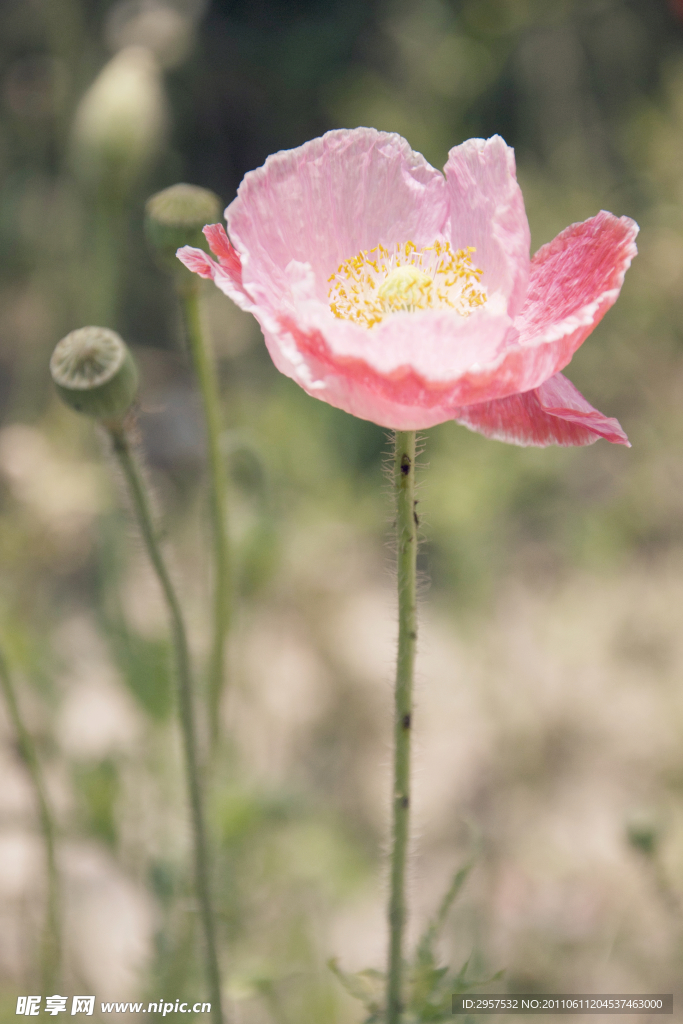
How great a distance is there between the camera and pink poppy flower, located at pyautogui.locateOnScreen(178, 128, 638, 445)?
0.58m

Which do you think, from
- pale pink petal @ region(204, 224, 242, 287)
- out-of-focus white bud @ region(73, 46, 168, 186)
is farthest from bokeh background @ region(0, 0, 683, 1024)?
pale pink petal @ region(204, 224, 242, 287)

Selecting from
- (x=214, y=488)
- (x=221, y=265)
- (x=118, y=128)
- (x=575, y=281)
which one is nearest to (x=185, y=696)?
(x=214, y=488)

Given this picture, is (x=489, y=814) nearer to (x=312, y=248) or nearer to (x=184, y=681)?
(x=184, y=681)

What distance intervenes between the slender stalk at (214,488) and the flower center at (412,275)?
15 centimetres

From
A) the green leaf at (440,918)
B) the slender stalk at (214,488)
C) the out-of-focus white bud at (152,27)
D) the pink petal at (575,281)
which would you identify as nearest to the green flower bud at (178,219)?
the slender stalk at (214,488)

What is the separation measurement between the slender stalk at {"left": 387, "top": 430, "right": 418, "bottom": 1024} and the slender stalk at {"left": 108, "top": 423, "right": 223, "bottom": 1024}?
16 cm

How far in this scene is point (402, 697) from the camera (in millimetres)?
640

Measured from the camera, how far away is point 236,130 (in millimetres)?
2979

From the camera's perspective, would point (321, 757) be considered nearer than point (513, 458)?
Yes

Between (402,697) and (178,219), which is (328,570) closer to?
(178,219)

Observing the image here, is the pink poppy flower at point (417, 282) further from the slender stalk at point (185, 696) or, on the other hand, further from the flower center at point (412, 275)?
the slender stalk at point (185, 696)

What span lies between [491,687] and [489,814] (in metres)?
0.26

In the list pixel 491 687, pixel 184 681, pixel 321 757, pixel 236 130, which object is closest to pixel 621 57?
pixel 236 130

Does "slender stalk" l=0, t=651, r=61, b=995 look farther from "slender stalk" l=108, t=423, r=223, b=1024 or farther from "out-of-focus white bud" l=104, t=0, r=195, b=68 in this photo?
"out-of-focus white bud" l=104, t=0, r=195, b=68
